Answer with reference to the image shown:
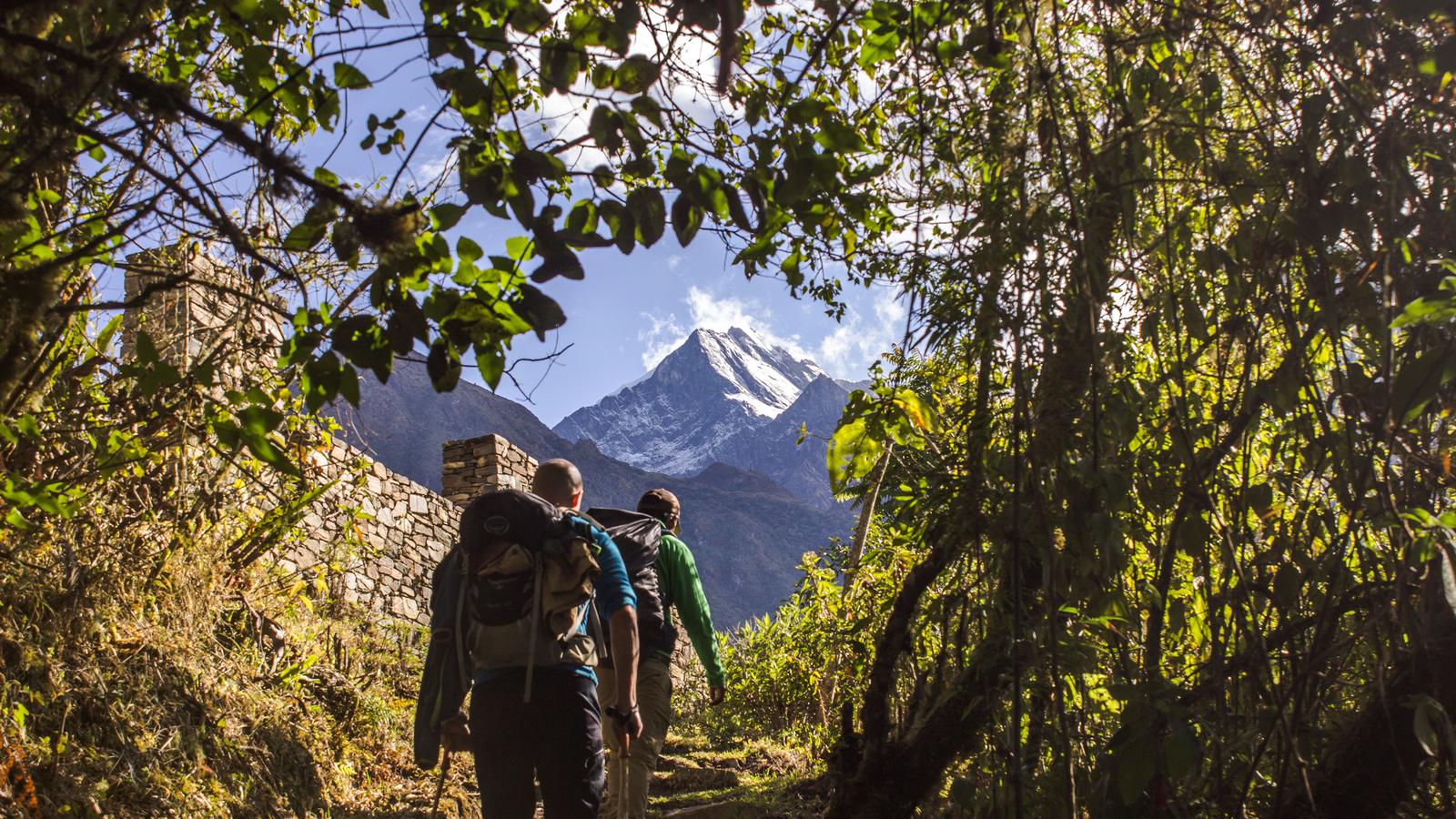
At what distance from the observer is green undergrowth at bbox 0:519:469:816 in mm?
3766

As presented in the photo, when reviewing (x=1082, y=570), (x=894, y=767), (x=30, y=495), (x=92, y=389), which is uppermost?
(x=92, y=389)

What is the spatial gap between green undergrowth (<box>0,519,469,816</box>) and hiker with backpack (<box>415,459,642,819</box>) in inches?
56.9

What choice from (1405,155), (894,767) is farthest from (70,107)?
(1405,155)

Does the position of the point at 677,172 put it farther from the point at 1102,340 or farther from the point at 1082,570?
the point at 1082,570

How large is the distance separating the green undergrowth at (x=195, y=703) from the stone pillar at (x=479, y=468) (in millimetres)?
4189

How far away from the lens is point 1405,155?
1.85 m

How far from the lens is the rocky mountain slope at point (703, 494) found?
5994 centimetres

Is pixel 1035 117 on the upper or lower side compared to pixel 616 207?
upper

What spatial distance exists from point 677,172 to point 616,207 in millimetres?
123

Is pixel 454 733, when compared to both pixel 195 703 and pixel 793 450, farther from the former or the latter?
pixel 793 450

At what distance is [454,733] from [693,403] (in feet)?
439

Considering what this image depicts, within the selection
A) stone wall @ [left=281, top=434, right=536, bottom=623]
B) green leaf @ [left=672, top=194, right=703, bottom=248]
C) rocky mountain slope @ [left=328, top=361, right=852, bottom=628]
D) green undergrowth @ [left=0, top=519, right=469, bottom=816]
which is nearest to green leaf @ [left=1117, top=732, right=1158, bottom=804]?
green leaf @ [left=672, top=194, right=703, bottom=248]

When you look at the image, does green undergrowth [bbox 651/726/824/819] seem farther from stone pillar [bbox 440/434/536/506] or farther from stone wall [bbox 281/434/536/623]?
stone pillar [bbox 440/434/536/506]

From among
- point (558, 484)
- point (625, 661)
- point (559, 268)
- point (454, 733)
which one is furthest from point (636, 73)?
point (454, 733)
